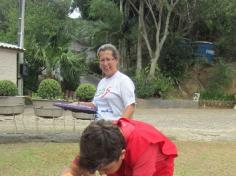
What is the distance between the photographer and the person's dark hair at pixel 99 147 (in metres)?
2.11

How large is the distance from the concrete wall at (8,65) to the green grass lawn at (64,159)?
34.2 ft

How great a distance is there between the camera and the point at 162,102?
69.5 ft

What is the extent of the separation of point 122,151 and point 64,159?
5.42 metres

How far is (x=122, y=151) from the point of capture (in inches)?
87.6

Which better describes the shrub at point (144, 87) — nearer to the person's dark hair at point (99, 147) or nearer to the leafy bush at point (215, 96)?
the leafy bush at point (215, 96)

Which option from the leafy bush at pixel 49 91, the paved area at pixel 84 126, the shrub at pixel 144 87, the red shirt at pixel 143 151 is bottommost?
the paved area at pixel 84 126

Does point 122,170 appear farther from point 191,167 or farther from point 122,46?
point 122,46

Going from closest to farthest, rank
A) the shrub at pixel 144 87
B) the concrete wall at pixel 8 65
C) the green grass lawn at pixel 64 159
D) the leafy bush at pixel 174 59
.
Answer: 1. the green grass lawn at pixel 64 159
2. the concrete wall at pixel 8 65
3. the shrub at pixel 144 87
4. the leafy bush at pixel 174 59

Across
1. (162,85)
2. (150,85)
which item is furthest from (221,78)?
(150,85)

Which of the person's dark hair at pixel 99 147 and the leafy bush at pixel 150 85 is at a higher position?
the person's dark hair at pixel 99 147

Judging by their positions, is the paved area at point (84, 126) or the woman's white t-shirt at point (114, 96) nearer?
the woman's white t-shirt at point (114, 96)

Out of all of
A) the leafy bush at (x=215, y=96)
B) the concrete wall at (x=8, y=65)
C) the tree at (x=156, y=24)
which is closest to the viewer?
the concrete wall at (x=8, y=65)

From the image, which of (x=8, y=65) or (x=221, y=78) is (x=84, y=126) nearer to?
(x=8, y=65)

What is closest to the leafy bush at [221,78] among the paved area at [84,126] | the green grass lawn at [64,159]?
the paved area at [84,126]
